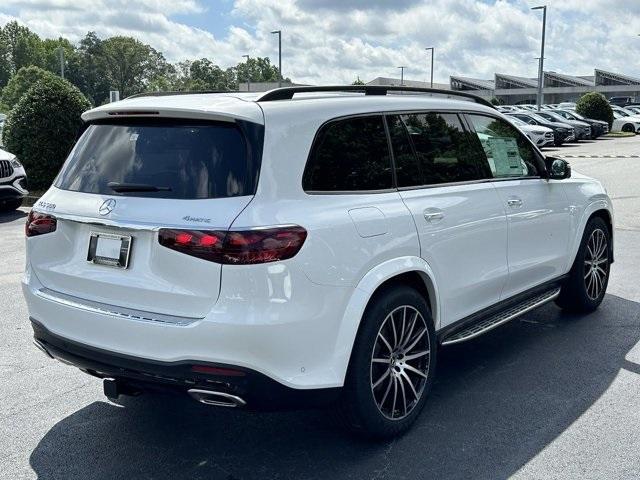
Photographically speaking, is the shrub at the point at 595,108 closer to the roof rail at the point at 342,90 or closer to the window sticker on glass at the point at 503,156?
the window sticker on glass at the point at 503,156

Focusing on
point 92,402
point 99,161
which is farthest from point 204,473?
point 99,161

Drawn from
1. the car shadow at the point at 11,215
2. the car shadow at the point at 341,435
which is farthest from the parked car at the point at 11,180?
the car shadow at the point at 341,435

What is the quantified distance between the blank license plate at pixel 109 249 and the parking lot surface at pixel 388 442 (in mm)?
1034

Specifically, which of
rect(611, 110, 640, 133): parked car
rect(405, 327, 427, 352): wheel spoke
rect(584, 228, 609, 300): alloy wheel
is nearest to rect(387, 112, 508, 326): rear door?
rect(405, 327, 427, 352): wheel spoke

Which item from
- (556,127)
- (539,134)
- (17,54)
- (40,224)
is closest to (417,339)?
(40,224)

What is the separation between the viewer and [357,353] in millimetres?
3449

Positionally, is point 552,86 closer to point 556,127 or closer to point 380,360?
point 556,127

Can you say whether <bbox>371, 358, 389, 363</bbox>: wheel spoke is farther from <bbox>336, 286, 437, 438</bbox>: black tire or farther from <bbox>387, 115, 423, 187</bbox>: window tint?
<bbox>387, 115, 423, 187</bbox>: window tint

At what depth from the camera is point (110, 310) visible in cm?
333

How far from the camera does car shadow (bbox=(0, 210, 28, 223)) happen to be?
11.4m

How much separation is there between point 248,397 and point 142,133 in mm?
1417

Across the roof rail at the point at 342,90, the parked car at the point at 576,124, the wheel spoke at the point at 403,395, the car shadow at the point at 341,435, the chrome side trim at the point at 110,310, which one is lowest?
the car shadow at the point at 341,435

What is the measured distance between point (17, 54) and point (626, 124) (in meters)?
124

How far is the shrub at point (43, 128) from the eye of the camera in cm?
1341
